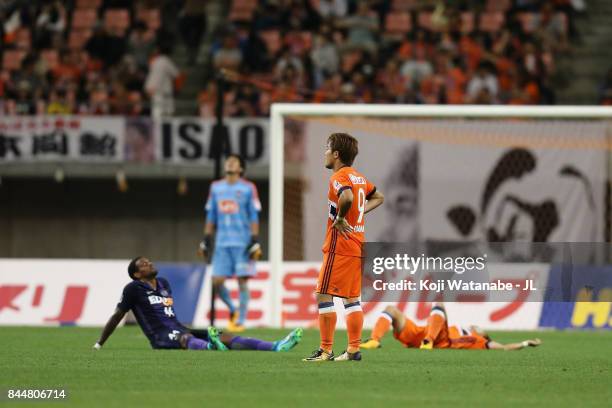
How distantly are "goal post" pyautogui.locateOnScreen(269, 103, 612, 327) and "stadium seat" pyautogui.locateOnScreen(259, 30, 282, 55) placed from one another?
743 cm

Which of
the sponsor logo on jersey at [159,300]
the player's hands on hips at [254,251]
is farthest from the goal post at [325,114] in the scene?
the sponsor logo on jersey at [159,300]

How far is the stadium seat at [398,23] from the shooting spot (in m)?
25.0

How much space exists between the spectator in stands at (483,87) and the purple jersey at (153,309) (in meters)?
11.0

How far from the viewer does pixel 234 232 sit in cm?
1666

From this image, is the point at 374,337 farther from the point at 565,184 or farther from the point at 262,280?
the point at 565,184

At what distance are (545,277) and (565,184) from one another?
6309 mm

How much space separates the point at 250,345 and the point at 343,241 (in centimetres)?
197

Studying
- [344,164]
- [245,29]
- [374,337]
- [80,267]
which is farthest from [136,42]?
[344,164]

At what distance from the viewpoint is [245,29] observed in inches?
984

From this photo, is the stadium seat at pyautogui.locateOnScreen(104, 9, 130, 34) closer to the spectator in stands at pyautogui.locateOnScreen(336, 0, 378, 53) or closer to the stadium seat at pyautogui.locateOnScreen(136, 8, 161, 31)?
the stadium seat at pyautogui.locateOnScreen(136, 8, 161, 31)

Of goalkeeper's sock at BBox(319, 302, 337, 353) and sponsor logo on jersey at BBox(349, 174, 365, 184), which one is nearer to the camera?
sponsor logo on jersey at BBox(349, 174, 365, 184)

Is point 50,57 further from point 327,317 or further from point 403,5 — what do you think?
point 327,317

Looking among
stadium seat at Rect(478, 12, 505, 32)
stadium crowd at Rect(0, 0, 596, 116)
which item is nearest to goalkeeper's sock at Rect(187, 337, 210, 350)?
stadium crowd at Rect(0, 0, 596, 116)

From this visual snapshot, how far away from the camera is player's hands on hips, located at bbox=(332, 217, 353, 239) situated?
10.2 m
